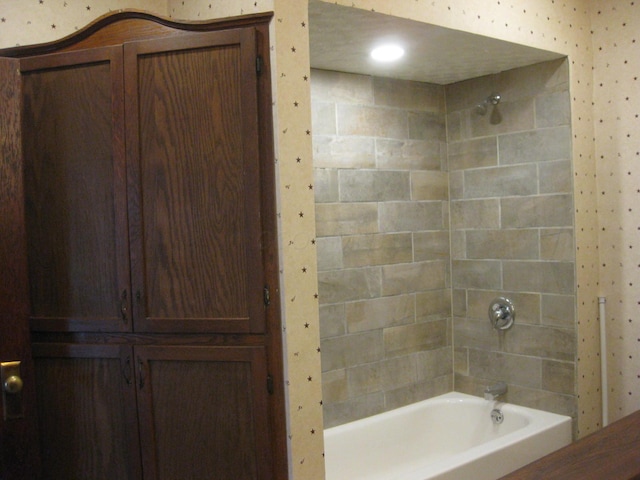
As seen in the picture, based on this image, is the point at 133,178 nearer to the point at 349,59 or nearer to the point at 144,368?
the point at 144,368

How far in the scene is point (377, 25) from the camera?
7.96 ft

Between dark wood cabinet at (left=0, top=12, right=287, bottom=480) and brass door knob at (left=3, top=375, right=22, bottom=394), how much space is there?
0.40ft

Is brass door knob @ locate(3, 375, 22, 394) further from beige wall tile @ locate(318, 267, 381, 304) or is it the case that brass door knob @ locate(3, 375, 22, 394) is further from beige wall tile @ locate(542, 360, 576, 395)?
beige wall tile @ locate(542, 360, 576, 395)

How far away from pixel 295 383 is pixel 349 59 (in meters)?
1.56

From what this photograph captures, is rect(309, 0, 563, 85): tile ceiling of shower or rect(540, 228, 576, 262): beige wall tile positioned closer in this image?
rect(309, 0, 563, 85): tile ceiling of shower

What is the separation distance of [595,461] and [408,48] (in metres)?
1.92

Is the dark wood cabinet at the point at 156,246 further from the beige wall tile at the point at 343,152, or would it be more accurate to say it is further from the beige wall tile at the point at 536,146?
the beige wall tile at the point at 536,146

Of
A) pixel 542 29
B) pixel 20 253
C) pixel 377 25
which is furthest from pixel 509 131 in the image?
pixel 20 253

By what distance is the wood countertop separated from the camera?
54.7 inches

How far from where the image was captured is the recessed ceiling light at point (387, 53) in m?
2.76

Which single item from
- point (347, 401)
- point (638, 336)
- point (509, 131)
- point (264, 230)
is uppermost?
point (509, 131)

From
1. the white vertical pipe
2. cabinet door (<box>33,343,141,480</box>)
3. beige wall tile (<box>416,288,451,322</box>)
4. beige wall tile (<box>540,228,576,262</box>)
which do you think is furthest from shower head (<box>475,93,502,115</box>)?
cabinet door (<box>33,343,141,480</box>)

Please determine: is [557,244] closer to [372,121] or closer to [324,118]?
[372,121]

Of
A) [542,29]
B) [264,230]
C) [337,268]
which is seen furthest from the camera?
[337,268]
